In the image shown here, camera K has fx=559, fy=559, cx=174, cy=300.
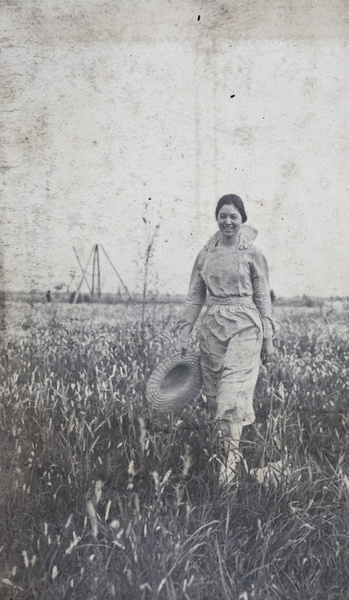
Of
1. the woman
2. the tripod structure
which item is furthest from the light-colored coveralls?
the tripod structure

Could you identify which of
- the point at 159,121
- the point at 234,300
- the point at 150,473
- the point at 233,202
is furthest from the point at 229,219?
the point at 150,473

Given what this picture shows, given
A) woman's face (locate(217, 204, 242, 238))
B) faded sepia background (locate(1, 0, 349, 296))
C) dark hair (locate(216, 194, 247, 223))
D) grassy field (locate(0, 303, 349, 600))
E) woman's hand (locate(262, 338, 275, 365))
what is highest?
faded sepia background (locate(1, 0, 349, 296))

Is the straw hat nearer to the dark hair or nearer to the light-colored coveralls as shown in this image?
the light-colored coveralls

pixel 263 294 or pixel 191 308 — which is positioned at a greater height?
pixel 263 294

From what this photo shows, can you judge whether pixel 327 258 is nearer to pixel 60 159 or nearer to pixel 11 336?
pixel 60 159

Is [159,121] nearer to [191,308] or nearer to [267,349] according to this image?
[191,308]

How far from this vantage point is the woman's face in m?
3.97

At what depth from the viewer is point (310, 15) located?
3982 millimetres

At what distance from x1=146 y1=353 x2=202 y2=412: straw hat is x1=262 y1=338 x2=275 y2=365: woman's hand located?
19.4 inches

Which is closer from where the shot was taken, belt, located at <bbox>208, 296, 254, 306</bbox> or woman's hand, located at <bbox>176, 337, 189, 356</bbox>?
belt, located at <bbox>208, 296, 254, 306</bbox>

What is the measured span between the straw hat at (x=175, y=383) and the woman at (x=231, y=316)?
0.08m

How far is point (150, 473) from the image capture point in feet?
12.2

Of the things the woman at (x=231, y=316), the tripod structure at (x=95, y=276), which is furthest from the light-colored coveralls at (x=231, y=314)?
the tripod structure at (x=95, y=276)

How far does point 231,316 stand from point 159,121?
1494 mm
